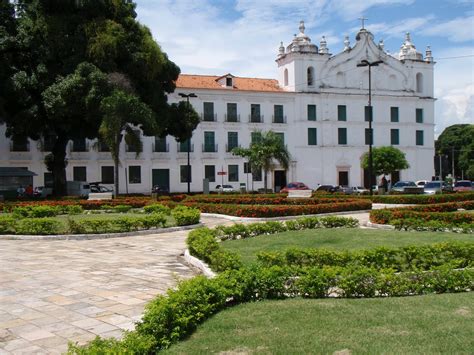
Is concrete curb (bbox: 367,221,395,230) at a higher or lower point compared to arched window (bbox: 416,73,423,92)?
lower

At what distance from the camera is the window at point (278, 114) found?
158 feet

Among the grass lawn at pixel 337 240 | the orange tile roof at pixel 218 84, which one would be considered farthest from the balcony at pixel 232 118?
the grass lawn at pixel 337 240

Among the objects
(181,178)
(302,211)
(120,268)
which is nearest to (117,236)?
(120,268)

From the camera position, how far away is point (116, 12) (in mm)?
30578

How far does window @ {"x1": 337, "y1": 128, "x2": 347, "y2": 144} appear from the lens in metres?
50.0

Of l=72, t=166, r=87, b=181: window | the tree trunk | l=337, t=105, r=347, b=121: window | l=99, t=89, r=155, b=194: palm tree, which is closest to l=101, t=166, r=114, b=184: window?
l=72, t=166, r=87, b=181: window

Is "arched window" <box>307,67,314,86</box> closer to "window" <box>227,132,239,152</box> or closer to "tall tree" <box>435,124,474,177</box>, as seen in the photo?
"window" <box>227,132,239,152</box>

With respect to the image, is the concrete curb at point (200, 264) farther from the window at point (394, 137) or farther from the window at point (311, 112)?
the window at point (394, 137)

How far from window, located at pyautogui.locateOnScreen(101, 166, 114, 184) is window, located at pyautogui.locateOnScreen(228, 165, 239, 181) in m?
9.93

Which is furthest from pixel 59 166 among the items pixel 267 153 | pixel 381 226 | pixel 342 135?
pixel 342 135

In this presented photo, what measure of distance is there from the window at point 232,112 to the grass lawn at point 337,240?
34151 millimetres

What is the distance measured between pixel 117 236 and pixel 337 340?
11.4 m

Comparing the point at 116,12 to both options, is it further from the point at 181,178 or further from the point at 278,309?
the point at 278,309

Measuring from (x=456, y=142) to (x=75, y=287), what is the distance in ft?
257
